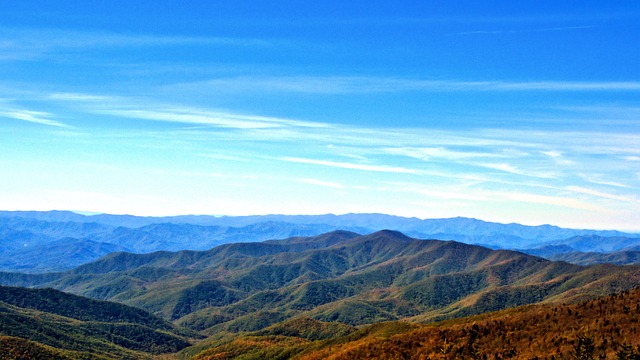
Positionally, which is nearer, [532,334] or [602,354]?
[602,354]

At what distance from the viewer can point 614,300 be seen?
337 ft

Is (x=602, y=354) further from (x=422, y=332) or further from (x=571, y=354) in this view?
(x=422, y=332)

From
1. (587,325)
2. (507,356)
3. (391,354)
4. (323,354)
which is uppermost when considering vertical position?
(587,325)

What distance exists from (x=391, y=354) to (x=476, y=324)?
69.6 ft

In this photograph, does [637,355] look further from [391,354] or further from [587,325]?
[391,354]

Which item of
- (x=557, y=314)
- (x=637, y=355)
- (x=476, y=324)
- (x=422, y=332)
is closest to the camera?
(x=637, y=355)

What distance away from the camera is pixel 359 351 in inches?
5389

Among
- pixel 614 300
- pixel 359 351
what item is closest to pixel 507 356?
pixel 614 300

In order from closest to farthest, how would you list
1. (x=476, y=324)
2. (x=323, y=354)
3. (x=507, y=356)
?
(x=507, y=356), (x=476, y=324), (x=323, y=354)

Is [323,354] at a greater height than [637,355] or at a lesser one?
lesser

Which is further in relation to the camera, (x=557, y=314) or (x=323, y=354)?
(x=323, y=354)

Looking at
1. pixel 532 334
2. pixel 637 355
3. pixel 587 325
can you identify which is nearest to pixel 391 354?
pixel 532 334

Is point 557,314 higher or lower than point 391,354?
higher

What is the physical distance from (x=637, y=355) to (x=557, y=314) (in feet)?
155
